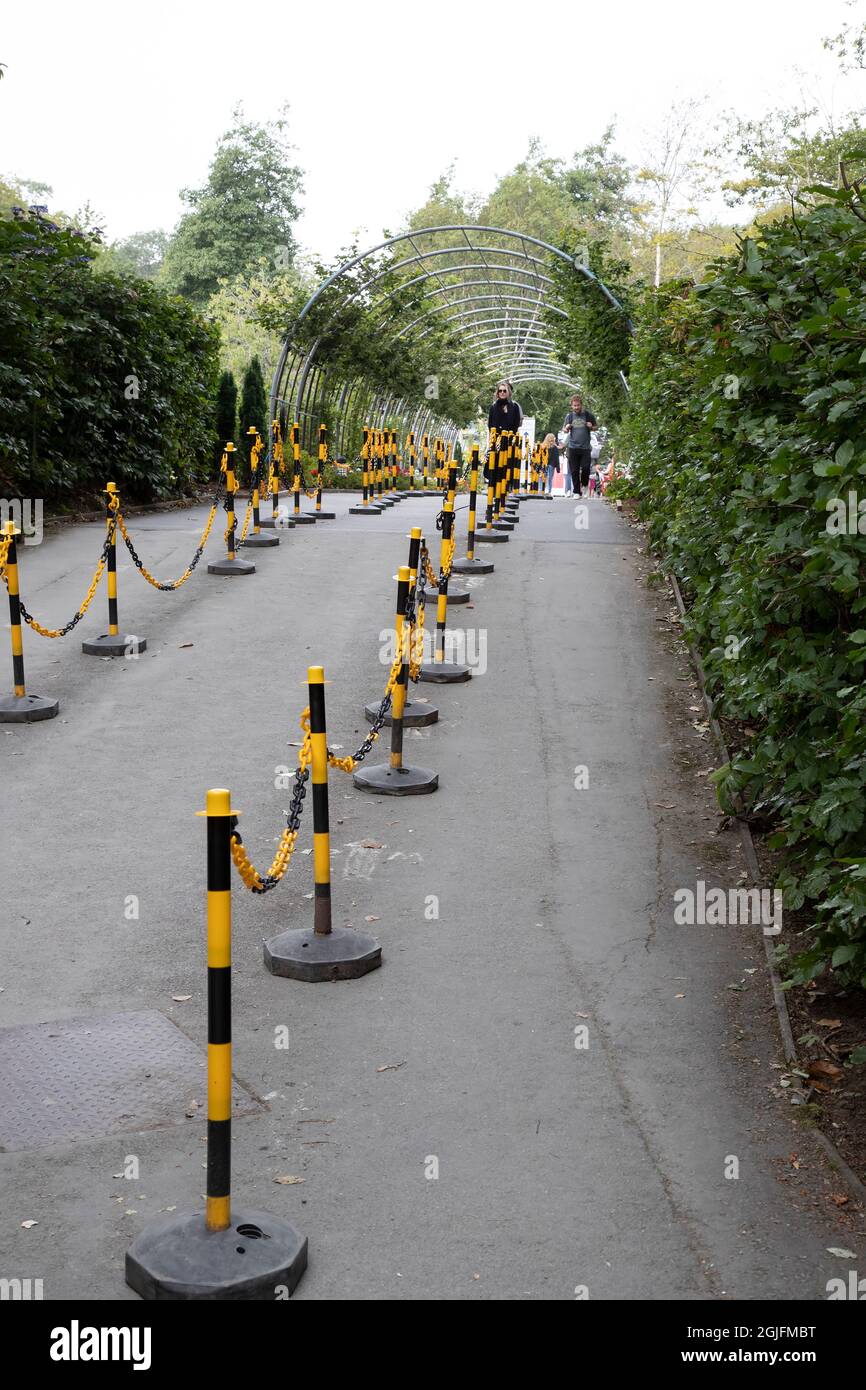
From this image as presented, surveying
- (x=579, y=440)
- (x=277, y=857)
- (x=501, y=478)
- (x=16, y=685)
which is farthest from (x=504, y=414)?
(x=277, y=857)

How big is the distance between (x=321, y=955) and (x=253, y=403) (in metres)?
26.0

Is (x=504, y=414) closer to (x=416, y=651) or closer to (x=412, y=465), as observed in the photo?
(x=412, y=465)

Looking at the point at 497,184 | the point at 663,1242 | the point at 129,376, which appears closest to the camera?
the point at 663,1242

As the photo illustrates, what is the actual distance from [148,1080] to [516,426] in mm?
19371

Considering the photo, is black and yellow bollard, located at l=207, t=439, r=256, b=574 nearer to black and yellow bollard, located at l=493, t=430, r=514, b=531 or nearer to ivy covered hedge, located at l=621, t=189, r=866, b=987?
black and yellow bollard, located at l=493, t=430, r=514, b=531

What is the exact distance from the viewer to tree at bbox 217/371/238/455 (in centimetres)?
2875

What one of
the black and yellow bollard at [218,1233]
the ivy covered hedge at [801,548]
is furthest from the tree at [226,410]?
the black and yellow bollard at [218,1233]

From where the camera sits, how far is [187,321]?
24.8m

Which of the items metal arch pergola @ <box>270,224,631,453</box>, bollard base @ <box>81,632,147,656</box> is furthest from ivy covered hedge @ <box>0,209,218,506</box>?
metal arch pergola @ <box>270,224,631,453</box>

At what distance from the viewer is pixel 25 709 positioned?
993 centimetres

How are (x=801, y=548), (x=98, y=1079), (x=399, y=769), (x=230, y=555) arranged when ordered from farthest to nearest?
(x=230, y=555), (x=399, y=769), (x=801, y=548), (x=98, y=1079)
